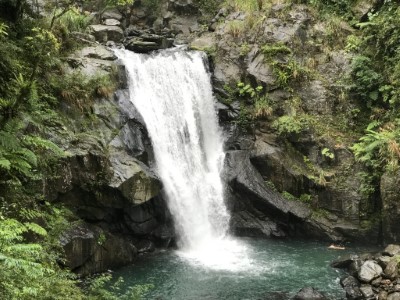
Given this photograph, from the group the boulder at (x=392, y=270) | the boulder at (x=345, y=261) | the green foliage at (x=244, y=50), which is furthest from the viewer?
the green foliage at (x=244, y=50)

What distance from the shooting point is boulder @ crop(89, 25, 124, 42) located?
17672mm

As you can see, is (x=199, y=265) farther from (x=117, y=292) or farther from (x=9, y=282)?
(x=9, y=282)

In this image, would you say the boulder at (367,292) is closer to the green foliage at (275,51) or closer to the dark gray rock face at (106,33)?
the green foliage at (275,51)

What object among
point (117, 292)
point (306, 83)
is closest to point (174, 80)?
point (306, 83)

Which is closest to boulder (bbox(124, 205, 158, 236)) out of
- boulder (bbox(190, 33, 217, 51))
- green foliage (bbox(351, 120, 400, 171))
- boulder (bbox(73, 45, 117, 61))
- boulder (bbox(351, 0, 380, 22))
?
boulder (bbox(73, 45, 117, 61))

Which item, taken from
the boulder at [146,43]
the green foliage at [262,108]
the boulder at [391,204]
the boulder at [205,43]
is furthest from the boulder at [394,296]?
the boulder at [146,43]

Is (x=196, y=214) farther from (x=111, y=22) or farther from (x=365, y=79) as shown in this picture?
(x=111, y=22)

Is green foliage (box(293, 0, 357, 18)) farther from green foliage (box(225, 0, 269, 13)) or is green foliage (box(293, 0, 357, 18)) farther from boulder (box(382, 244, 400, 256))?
boulder (box(382, 244, 400, 256))

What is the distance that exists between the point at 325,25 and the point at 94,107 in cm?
1144

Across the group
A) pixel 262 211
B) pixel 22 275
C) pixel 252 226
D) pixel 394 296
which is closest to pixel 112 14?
pixel 262 211

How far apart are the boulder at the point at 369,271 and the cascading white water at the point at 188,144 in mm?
3375

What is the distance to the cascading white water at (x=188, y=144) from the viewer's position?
13.6m

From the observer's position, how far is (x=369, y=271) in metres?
10.2

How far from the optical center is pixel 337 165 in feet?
48.1
